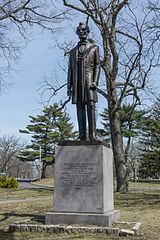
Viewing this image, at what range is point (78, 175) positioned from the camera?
930 cm

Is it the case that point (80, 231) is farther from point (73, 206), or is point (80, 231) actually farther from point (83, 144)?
point (83, 144)

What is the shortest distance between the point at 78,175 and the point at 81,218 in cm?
93

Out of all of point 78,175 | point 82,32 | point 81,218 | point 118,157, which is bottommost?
point 81,218

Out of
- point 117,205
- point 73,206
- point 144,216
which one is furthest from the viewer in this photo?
point 117,205

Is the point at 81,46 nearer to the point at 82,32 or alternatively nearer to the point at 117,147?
the point at 82,32

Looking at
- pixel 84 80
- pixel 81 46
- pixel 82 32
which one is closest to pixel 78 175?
pixel 84 80

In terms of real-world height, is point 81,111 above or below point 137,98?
below

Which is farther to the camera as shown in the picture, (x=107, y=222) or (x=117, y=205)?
(x=117, y=205)

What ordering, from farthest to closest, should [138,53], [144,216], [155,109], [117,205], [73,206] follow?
[155,109] < [138,53] < [117,205] < [144,216] < [73,206]

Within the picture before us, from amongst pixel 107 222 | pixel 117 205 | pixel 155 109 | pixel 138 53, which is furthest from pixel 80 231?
pixel 155 109

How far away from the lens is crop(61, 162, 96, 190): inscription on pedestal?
30.3 ft

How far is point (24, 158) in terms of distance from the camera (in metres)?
56.2

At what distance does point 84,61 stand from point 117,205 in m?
6.57

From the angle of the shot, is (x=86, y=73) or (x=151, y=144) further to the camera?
(x=151, y=144)
